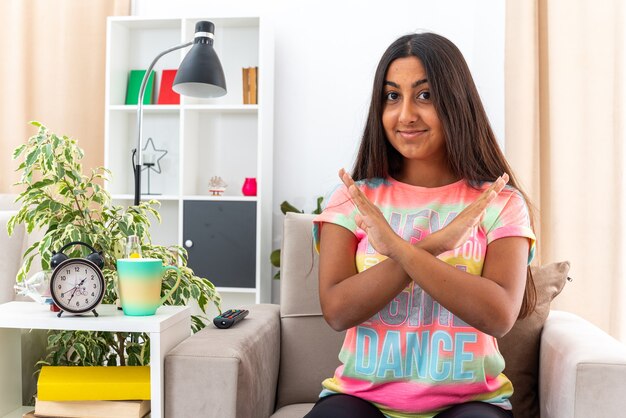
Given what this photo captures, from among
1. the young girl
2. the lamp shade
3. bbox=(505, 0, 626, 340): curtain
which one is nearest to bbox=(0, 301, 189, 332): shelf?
the young girl

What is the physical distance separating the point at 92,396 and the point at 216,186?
6.52ft

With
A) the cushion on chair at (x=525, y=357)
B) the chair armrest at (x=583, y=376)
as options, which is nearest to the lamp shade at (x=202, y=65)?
the cushion on chair at (x=525, y=357)

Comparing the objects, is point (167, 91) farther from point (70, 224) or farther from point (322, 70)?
point (70, 224)

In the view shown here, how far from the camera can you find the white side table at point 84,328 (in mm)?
1340

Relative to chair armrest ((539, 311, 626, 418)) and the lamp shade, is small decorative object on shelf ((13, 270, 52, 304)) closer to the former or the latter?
the lamp shade

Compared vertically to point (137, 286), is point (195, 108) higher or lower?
higher

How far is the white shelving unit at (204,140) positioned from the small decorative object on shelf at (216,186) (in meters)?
0.09

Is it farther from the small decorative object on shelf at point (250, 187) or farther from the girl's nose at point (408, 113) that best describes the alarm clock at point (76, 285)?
the small decorative object on shelf at point (250, 187)

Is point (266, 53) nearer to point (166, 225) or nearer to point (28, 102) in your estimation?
point (166, 225)

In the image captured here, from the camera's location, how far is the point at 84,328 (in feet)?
4.48

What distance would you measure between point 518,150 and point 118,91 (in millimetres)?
2013

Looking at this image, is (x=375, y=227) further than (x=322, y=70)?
No

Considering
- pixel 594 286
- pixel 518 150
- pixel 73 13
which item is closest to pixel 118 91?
pixel 73 13

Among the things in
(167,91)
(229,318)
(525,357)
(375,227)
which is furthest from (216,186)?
(375,227)
